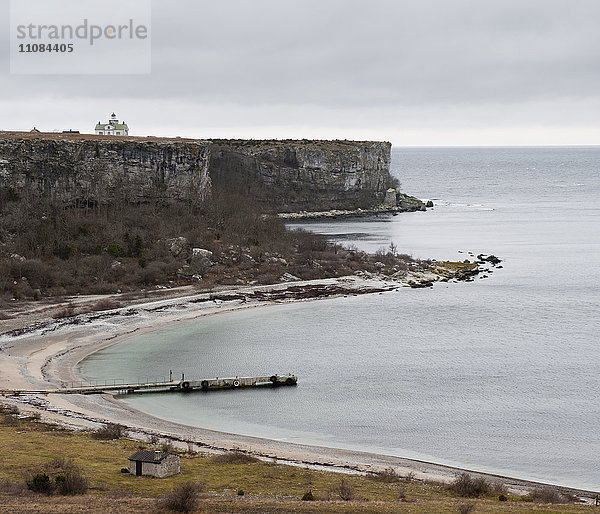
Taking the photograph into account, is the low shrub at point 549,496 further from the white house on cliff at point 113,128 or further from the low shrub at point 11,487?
the white house on cliff at point 113,128

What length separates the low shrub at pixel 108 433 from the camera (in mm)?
34719

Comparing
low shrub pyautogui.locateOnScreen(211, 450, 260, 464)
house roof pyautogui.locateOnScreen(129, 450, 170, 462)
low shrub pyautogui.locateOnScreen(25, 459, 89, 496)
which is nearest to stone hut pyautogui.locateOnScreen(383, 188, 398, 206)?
low shrub pyautogui.locateOnScreen(211, 450, 260, 464)

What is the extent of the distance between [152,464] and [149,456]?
32 centimetres

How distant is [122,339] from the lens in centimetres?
5588

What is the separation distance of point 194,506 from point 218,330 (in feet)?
115

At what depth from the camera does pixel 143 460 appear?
29047mm

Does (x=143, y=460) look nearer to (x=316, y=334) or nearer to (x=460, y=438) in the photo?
(x=460, y=438)

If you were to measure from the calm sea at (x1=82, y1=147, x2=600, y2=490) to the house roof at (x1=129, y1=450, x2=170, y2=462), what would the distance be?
934 centimetres

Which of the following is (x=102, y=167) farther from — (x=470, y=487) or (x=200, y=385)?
(x=470, y=487)

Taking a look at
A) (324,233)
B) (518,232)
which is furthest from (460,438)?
(518,232)

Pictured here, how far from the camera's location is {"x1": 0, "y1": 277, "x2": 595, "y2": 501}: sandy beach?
34.0 m

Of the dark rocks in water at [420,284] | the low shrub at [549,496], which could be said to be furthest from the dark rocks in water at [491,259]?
the low shrub at [549,496]

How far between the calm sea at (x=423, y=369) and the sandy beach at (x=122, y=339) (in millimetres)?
1427

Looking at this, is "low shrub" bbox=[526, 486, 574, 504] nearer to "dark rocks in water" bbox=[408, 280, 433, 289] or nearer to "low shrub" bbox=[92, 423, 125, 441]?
"low shrub" bbox=[92, 423, 125, 441]
